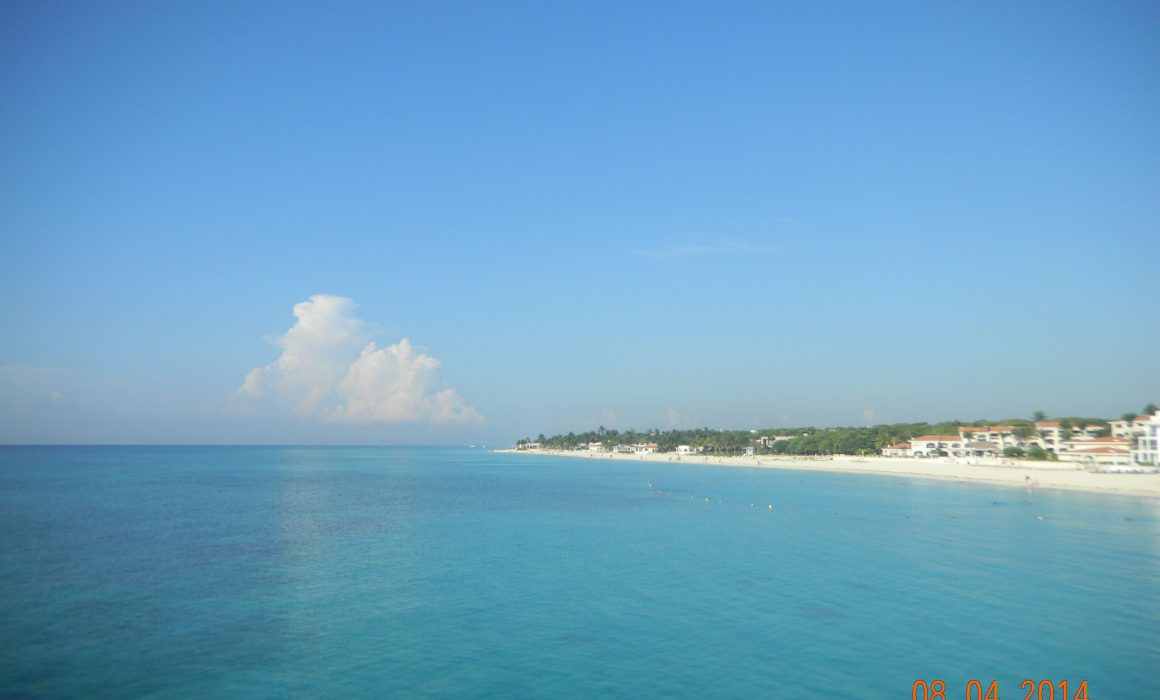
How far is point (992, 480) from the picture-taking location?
79.8 meters

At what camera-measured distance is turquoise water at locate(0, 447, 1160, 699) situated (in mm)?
17781

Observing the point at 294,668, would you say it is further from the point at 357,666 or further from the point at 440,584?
the point at 440,584

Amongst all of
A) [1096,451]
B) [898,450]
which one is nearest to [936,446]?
[898,450]

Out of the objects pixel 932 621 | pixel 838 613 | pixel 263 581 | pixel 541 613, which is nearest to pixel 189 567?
pixel 263 581

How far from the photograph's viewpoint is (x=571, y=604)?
24953 millimetres

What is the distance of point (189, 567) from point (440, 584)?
12.3m

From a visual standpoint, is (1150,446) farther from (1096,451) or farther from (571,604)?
(571,604)

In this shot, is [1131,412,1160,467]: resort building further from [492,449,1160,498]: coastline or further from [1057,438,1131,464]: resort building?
[492,449,1160,498]: coastline

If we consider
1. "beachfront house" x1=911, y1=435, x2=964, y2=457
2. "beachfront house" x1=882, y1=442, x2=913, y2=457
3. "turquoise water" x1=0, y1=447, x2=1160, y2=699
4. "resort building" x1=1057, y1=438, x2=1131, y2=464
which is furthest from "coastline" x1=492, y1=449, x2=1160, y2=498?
"turquoise water" x1=0, y1=447, x2=1160, y2=699
